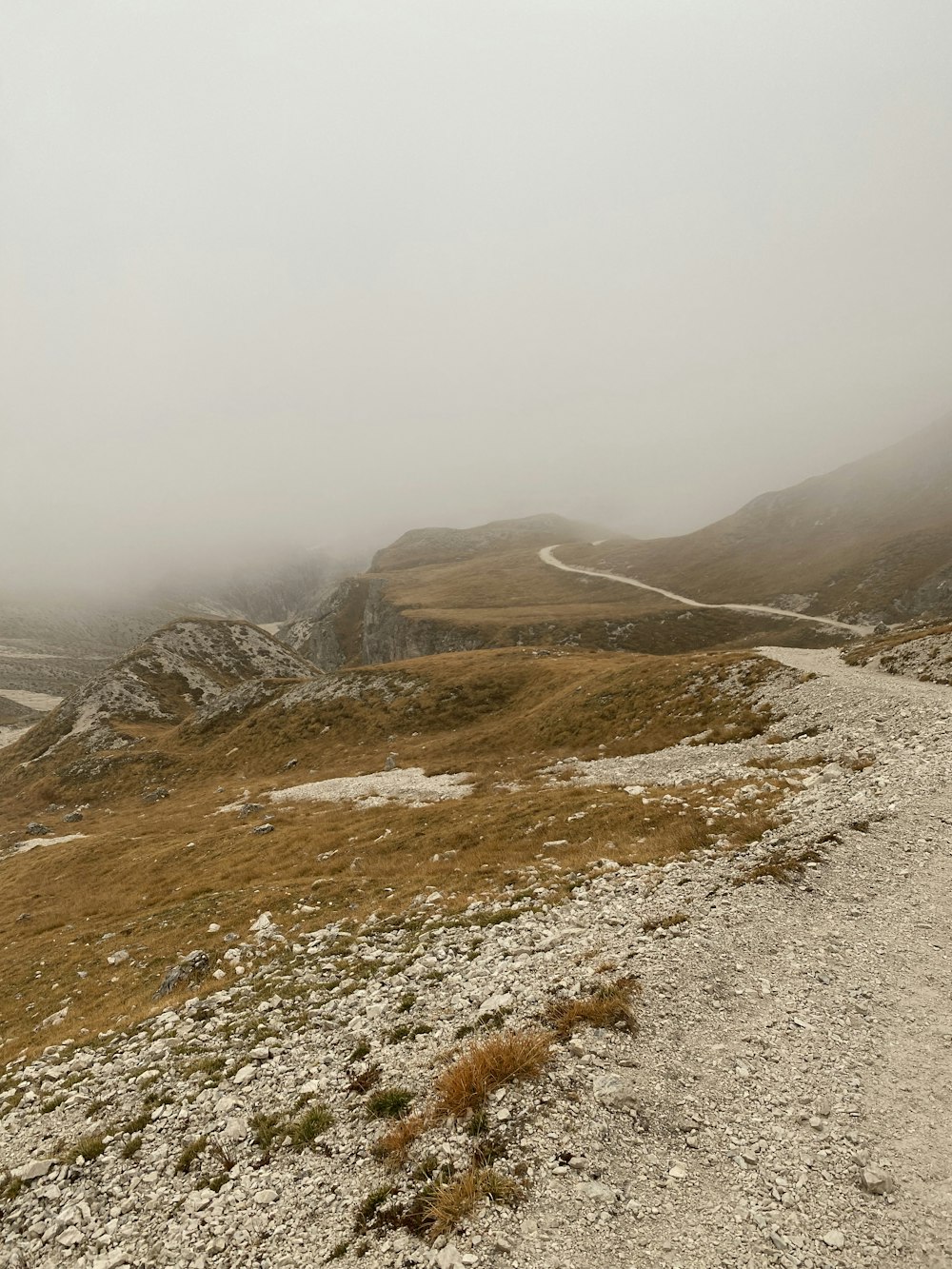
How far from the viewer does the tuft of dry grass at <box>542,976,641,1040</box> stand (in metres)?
9.76

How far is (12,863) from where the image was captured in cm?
4425

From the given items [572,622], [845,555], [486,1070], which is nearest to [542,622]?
[572,622]

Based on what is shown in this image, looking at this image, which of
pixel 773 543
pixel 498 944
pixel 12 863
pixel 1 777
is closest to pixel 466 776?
pixel 498 944

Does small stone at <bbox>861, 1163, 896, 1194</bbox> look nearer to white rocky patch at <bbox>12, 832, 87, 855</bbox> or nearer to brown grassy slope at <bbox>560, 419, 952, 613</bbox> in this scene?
white rocky patch at <bbox>12, 832, 87, 855</bbox>

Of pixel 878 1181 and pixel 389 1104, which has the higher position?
pixel 878 1181

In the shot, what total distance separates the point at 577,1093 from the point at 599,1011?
1728 mm

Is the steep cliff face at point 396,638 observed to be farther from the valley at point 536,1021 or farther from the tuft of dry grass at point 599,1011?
the tuft of dry grass at point 599,1011

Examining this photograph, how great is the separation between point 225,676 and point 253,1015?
4063 inches

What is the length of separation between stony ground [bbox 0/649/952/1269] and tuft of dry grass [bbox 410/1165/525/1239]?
0.14 meters

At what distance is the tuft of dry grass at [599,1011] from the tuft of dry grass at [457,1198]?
2.80 metres

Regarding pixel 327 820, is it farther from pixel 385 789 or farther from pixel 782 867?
pixel 782 867

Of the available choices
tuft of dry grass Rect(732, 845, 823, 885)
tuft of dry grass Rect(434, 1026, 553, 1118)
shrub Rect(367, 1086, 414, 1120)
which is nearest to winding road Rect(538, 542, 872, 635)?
tuft of dry grass Rect(732, 845, 823, 885)

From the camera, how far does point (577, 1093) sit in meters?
8.36

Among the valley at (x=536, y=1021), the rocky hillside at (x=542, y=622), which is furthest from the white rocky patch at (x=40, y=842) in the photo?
the rocky hillside at (x=542, y=622)
